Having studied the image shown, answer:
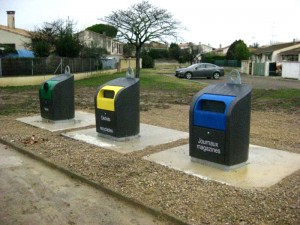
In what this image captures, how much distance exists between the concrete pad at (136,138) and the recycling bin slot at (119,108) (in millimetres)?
172

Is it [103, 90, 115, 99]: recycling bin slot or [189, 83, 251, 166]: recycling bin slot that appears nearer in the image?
[189, 83, 251, 166]: recycling bin slot

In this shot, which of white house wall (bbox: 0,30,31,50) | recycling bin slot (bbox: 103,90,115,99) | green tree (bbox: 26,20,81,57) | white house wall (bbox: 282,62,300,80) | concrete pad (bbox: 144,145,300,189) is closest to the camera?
concrete pad (bbox: 144,145,300,189)

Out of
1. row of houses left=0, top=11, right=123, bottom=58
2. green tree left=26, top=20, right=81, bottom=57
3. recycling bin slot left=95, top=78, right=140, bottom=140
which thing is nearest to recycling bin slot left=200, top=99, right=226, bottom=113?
recycling bin slot left=95, top=78, right=140, bottom=140

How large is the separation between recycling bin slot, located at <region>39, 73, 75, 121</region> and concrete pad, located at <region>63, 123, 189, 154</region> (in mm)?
1238

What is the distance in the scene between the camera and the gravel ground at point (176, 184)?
418 cm

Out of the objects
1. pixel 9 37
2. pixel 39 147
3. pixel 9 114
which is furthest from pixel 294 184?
pixel 9 37

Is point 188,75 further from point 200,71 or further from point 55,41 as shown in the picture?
point 55,41

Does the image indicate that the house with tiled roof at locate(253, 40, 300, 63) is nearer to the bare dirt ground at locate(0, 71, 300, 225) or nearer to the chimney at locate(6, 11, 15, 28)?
the chimney at locate(6, 11, 15, 28)

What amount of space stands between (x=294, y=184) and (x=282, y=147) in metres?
2.23

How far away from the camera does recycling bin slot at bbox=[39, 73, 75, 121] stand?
945 centimetres

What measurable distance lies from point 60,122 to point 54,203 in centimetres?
500

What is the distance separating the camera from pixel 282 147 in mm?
7238

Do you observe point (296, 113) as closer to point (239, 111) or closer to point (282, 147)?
point (282, 147)

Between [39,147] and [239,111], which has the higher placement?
[239,111]
